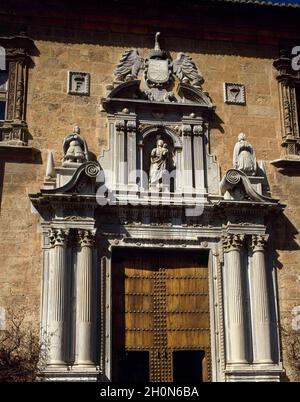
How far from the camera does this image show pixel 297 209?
14391mm

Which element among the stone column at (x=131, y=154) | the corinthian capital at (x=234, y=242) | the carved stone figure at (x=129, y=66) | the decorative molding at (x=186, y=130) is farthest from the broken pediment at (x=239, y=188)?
the carved stone figure at (x=129, y=66)

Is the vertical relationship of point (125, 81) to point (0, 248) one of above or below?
above

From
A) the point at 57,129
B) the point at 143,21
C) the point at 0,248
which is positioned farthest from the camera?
the point at 143,21

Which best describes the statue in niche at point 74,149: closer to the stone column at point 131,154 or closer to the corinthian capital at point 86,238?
the stone column at point 131,154

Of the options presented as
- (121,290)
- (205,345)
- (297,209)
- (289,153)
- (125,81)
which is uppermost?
(125,81)

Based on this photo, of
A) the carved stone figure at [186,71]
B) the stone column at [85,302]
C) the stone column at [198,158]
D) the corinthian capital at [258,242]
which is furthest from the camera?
the carved stone figure at [186,71]

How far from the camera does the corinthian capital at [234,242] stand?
1348 cm

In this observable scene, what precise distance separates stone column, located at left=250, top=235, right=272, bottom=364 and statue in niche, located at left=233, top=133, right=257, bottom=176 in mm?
1481

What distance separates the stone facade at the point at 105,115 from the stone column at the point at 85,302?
0.11 m

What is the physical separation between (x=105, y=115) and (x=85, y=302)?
414 centimetres

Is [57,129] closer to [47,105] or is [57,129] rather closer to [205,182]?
[47,105]

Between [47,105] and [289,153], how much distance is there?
543 cm

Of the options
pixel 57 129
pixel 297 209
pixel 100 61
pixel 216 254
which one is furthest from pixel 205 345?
pixel 100 61

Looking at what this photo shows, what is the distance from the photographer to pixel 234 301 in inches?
517
